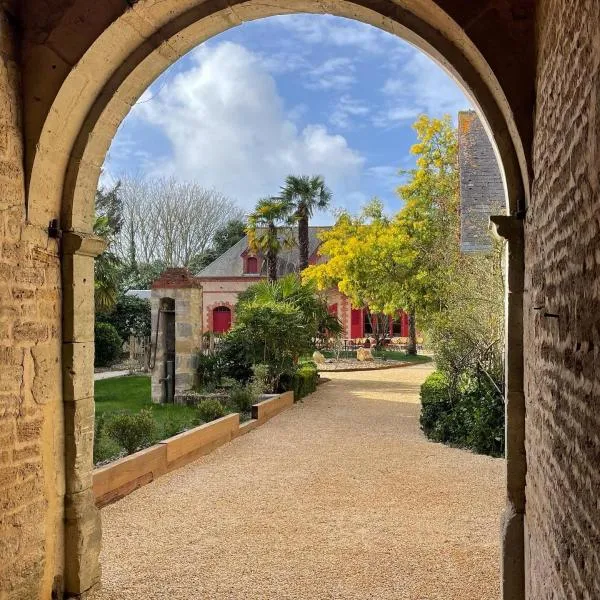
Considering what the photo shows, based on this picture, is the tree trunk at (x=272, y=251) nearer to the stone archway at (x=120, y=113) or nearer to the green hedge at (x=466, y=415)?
the green hedge at (x=466, y=415)

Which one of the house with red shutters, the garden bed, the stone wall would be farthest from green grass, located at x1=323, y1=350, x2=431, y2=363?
the stone wall

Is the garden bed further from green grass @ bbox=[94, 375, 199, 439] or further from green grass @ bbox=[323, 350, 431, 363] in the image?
green grass @ bbox=[94, 375, 199, 439]

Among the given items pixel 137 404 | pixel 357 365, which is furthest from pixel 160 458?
pixel 357 365

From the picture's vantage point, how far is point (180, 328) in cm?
1209

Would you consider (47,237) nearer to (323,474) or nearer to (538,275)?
(538,275)

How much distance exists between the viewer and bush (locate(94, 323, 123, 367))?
63.9ft

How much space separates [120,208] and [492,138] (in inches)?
1197

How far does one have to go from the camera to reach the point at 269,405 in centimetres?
1056

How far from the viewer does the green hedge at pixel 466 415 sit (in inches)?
311

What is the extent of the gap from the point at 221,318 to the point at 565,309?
28250 mm

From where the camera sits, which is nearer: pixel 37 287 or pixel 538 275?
pixel 538 275

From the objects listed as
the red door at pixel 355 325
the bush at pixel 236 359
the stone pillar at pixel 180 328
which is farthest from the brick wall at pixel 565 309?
the red door at pixel 355 325

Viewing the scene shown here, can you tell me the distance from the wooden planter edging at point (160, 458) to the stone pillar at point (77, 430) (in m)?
0.95

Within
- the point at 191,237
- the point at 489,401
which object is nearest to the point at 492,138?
the point at 489,401
